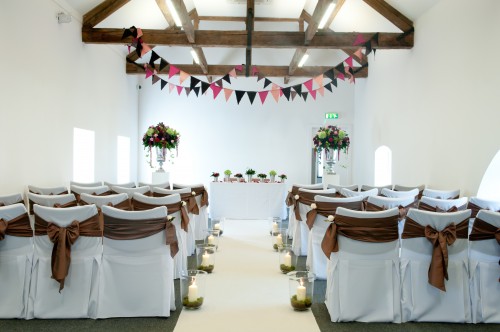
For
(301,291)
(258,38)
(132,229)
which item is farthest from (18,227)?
(258,38)

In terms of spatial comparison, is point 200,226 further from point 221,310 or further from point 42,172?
point 221,310

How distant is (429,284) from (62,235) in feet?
9.21

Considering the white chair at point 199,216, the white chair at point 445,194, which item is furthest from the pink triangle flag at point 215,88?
the white chair at point 445,194

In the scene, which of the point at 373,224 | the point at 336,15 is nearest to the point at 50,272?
the point at 373,224

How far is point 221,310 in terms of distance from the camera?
3.82 m

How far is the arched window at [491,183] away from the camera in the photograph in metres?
5.91

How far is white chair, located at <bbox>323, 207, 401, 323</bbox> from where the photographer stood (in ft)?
11.7

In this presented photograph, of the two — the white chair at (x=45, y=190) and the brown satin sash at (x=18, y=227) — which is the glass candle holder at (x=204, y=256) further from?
the white chair at (x=45, y=190)

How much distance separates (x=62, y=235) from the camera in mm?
3463

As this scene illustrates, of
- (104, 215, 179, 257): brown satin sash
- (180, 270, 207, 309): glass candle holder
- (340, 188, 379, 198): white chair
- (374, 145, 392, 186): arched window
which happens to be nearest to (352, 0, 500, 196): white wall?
(374, 145, 392, 186): arched window

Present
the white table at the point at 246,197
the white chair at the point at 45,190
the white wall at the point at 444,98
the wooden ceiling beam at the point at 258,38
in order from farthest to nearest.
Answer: the white table at the point at 246,197 < the wooden ceiling beam at the point at 258,38 < the white chair at the point at 45,190 < the white wall at the point at 444,98

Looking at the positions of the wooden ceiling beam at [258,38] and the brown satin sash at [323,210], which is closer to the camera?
the brown satin sash at [323,210]

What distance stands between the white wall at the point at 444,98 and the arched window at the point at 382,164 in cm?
22

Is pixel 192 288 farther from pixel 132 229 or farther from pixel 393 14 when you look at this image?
pixel 393 14
